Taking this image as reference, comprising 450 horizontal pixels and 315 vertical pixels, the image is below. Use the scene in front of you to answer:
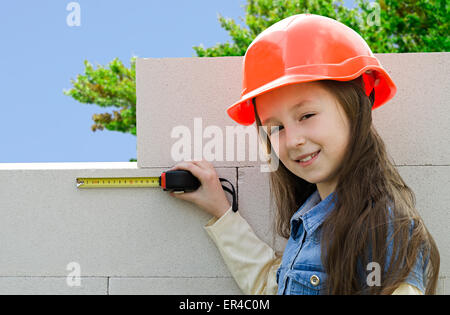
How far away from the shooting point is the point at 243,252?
2225 millimetres

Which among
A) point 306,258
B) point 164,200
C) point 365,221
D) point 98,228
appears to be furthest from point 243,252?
point 365,221

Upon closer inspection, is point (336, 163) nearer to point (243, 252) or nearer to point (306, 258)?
point (306, 258)

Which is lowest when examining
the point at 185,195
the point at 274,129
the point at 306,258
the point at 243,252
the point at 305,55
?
the point at 243,252

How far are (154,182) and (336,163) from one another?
110cm

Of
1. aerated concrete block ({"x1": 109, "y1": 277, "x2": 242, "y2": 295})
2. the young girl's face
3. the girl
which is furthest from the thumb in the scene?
the young girl's face

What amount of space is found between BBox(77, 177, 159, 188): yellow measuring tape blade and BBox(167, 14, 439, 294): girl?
0.82 meters

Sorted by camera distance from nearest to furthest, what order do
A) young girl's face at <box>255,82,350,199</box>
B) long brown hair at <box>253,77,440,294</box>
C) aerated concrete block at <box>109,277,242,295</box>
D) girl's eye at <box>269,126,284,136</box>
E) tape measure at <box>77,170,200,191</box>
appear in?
1. long brown hair at <box>253,77,440,294</box>
2. young girl's face at <box>255,82,350,199</box>
3. girl's eye at <box>269,126,284,136</box>
4. tape measure at <box>77,170,200,191</box>
5. aerated concrete block at <box>109,277,242,295</box>

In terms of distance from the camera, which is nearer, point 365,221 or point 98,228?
point 365,221

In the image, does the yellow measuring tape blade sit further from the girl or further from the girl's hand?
the girl

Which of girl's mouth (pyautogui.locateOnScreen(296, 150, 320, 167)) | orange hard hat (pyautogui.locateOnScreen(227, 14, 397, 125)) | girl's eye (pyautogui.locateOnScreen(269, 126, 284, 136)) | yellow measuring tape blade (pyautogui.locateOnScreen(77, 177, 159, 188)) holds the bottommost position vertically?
yellow measuring tape blade (pyautogui.locateOnScreen(77, 177, 159, 188))

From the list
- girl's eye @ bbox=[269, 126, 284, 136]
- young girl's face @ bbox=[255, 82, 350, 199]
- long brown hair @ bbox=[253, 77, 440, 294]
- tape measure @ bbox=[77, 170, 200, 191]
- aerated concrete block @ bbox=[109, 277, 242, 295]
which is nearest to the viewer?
long brown hair @ bbox=[253, 77, 440, 294]

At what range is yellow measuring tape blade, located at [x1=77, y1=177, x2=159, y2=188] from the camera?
232 cm

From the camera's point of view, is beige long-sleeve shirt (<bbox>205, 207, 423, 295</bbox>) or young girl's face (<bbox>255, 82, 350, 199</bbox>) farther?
beige long-sleeve shirt (<bbox>205, 207, 423, 295</bbox>)
